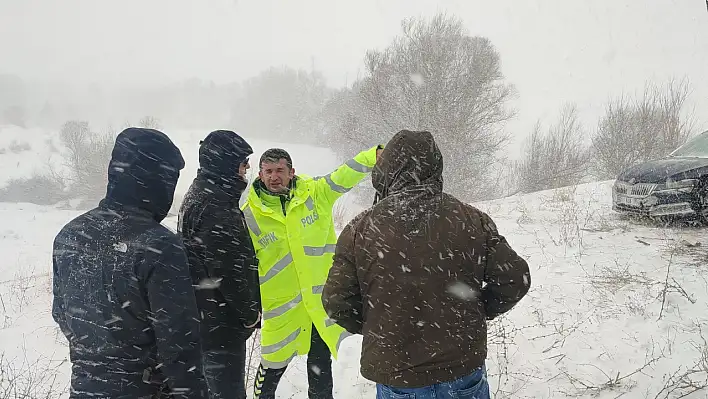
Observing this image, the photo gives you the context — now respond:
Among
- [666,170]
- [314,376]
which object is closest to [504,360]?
[314,376]

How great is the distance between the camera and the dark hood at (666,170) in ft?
21.2

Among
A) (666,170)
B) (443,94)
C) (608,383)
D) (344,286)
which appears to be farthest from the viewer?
(443,94)

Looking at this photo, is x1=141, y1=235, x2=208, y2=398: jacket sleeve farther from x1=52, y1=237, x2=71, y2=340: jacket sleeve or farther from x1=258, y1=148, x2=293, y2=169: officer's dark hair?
x1=258, y1=148, x2=293, y2=169: officer's dark hair

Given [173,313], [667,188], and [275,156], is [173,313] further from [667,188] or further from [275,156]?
[667,188]

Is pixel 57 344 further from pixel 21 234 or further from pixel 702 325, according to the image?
pixel 21 234

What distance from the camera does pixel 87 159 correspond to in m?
36.4

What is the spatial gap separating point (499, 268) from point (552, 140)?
25158 millimetres

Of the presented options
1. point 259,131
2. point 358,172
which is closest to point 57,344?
point 358,172

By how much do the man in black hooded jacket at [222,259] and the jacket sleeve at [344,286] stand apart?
80cm

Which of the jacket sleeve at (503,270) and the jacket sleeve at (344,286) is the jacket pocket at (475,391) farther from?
the jacket sleeve at (344,286)

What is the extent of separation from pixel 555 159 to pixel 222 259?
24331 mm

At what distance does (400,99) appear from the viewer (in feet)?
76.3

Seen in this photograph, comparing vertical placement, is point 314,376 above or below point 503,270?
below

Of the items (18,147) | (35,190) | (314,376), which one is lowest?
(35,190)
